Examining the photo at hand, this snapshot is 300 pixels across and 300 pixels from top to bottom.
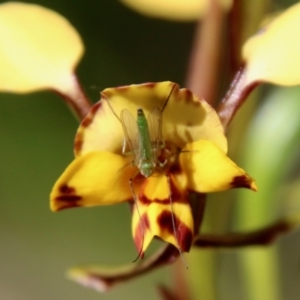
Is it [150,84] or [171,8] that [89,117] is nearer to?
[150,84]

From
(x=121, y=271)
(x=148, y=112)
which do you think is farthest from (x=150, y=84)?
(x=121, y=271)

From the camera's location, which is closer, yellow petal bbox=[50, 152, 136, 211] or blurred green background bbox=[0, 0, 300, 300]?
yellow petal bbox=[50, 152, 136, 211]

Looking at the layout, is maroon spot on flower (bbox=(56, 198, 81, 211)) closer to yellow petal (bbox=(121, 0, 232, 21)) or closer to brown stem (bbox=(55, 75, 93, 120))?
brown stem (bbox=(55, 75, 93, 120))

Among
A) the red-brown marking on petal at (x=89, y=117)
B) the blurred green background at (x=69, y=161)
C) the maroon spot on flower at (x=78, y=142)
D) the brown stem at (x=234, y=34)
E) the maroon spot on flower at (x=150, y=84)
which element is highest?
the brown stem at (x=234, y=34)

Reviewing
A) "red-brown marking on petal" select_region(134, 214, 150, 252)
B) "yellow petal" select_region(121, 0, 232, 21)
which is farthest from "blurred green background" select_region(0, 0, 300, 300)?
"red-brown marking on petal" select_region(134, 214, 150, 252)

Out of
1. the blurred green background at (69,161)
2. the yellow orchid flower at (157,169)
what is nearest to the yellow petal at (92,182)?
the yellow orchid flower at (157,169)

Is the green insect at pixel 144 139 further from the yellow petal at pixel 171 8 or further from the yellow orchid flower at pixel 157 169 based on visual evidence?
the yellow petal at pixel 171 8

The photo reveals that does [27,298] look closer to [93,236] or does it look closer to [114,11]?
[93,236]
